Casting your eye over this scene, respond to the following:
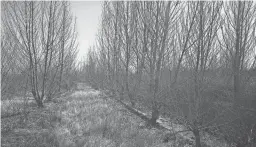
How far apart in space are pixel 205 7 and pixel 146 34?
3.25 metres

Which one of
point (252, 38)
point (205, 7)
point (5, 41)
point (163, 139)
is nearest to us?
point (205, 7)

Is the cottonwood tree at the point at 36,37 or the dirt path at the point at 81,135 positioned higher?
the cottonwood tree at the point at 36,37

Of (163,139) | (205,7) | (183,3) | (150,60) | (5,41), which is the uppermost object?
(183,3)

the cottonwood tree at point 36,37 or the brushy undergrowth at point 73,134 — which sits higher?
the cottonwood tree at point 36,37

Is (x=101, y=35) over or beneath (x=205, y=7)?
over

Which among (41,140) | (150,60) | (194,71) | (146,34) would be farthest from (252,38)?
(41,140)

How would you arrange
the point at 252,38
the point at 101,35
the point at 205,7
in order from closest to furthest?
the point at 205,7, the point at 252,38, the point at 101,35

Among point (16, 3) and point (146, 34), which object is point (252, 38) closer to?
point (146, 34)

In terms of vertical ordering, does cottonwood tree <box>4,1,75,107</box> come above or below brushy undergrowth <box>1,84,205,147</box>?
above

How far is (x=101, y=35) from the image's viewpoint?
599 inches

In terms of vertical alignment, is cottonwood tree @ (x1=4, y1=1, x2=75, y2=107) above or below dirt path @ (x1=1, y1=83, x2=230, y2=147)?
above

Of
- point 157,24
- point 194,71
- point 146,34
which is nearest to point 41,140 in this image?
point 194,71

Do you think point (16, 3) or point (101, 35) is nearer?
point (16, 3)

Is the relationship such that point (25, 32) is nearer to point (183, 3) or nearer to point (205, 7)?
point (183, 3)
